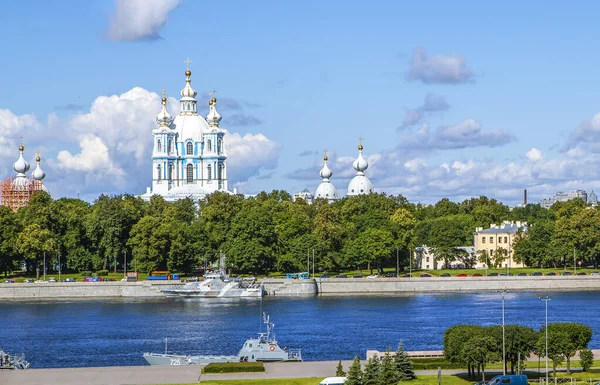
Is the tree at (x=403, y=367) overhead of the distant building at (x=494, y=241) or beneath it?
beneath

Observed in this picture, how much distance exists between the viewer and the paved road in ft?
212

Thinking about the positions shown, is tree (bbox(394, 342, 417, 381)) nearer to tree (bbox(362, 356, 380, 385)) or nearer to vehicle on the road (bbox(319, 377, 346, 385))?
tree (bbox(362, 356, 380, 385))

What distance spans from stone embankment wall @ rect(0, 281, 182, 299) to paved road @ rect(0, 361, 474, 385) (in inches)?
2759

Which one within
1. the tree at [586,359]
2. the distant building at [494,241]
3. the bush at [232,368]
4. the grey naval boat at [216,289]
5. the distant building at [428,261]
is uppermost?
the distant building at [494,241]

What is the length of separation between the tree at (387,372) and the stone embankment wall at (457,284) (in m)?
80.9

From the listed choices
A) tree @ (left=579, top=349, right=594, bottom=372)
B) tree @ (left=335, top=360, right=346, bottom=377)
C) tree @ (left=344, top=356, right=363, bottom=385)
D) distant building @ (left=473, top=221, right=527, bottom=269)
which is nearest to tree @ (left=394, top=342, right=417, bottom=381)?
tree @ (left=335, top=360, right=346, bottom=377)

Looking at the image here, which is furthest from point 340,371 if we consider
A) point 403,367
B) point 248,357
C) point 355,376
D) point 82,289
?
point 82,289

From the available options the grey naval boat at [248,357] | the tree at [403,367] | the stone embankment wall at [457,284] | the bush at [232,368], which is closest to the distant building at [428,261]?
the stone embankment wall at [457,284]

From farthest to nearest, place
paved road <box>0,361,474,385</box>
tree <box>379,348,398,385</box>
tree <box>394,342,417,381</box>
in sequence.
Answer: paved road <box>0,361,474,385</box> → tree <box>394,342,417,381</box> → tree <box>379,348,398,385</box>

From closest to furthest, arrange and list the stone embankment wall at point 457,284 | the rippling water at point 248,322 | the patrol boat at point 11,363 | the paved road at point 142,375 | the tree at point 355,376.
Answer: the tree at point 355,376, the paved road at point 142,375, the patrol boat at point 11,363, the rippling water at point 248,322, the stone embankment wall at point 457,284

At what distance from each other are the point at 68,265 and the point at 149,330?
57.0 metres

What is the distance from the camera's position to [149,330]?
100m

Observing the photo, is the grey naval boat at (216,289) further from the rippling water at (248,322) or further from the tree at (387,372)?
the tree at (387,372)

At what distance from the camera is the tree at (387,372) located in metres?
60.4
